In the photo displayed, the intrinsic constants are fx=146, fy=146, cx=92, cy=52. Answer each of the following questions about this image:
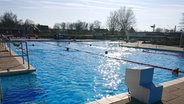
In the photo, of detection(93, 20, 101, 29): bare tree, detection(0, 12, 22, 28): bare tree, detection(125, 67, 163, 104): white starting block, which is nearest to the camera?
detection(125, 67, 163, 104): white starting block

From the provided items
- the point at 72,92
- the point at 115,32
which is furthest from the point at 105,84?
the point at 115,32

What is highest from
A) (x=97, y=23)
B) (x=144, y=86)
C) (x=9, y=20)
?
(x=97, y=23)

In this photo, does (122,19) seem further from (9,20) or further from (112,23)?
(9,20)

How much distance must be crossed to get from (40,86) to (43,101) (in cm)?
149

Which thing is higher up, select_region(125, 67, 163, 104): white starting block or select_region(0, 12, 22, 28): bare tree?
select_region(0, 12, 22, 28): bare tree

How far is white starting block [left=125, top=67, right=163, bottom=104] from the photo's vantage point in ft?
11.8

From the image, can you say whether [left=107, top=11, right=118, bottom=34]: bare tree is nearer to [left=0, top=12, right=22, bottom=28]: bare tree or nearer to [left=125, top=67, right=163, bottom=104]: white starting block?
[left=0, top=12, right=22, bottom=28]: bare tree

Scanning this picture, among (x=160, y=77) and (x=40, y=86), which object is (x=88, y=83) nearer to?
(x=40, y=86)

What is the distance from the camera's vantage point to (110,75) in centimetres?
857

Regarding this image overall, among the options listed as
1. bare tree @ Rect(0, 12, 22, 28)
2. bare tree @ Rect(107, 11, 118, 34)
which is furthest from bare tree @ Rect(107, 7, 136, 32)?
bare tree @ Rect(0, 12, 22, 28)

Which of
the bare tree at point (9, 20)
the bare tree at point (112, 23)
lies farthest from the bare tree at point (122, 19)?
the bare tree at point (9, 20)

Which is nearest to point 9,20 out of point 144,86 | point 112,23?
point 112,23

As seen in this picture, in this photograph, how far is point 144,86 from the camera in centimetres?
363

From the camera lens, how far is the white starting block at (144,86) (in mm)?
3602
